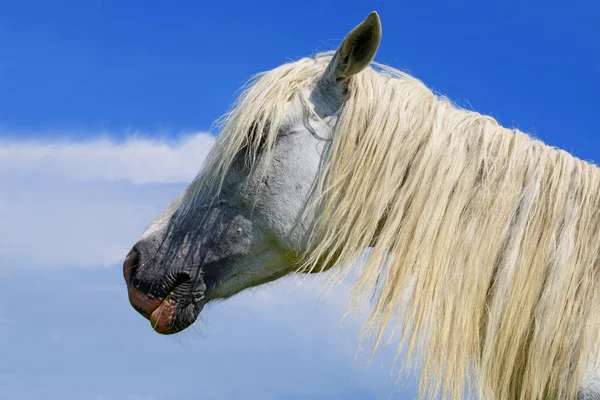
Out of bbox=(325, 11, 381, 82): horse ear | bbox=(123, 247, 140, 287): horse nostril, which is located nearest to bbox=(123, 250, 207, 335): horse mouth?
bbox=(123, 247, 140, 287): horse nostril

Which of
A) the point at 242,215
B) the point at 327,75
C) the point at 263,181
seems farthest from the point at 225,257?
the point at 327,75

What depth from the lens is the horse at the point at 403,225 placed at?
8.36ft

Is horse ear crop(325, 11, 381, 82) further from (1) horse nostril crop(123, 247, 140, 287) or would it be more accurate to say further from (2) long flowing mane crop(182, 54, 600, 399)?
(1) horse nostril crop(123, 247, 140, 287)

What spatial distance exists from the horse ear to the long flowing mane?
0.11 meters

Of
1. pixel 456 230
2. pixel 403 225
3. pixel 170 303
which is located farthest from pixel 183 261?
pixel 456 230

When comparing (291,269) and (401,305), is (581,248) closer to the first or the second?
(401,305)

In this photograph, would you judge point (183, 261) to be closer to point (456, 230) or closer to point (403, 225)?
point (403, 225)

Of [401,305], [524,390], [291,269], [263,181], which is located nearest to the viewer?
[524,390]

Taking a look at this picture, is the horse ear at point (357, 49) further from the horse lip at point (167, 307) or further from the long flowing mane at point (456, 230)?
the horse lip at point (167, 307)

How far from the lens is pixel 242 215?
298cm

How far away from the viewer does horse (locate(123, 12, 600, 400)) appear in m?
2.55

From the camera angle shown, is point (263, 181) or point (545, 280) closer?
point (545, 280)

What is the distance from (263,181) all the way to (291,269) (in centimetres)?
50

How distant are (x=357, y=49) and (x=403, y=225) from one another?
32.9 inches
